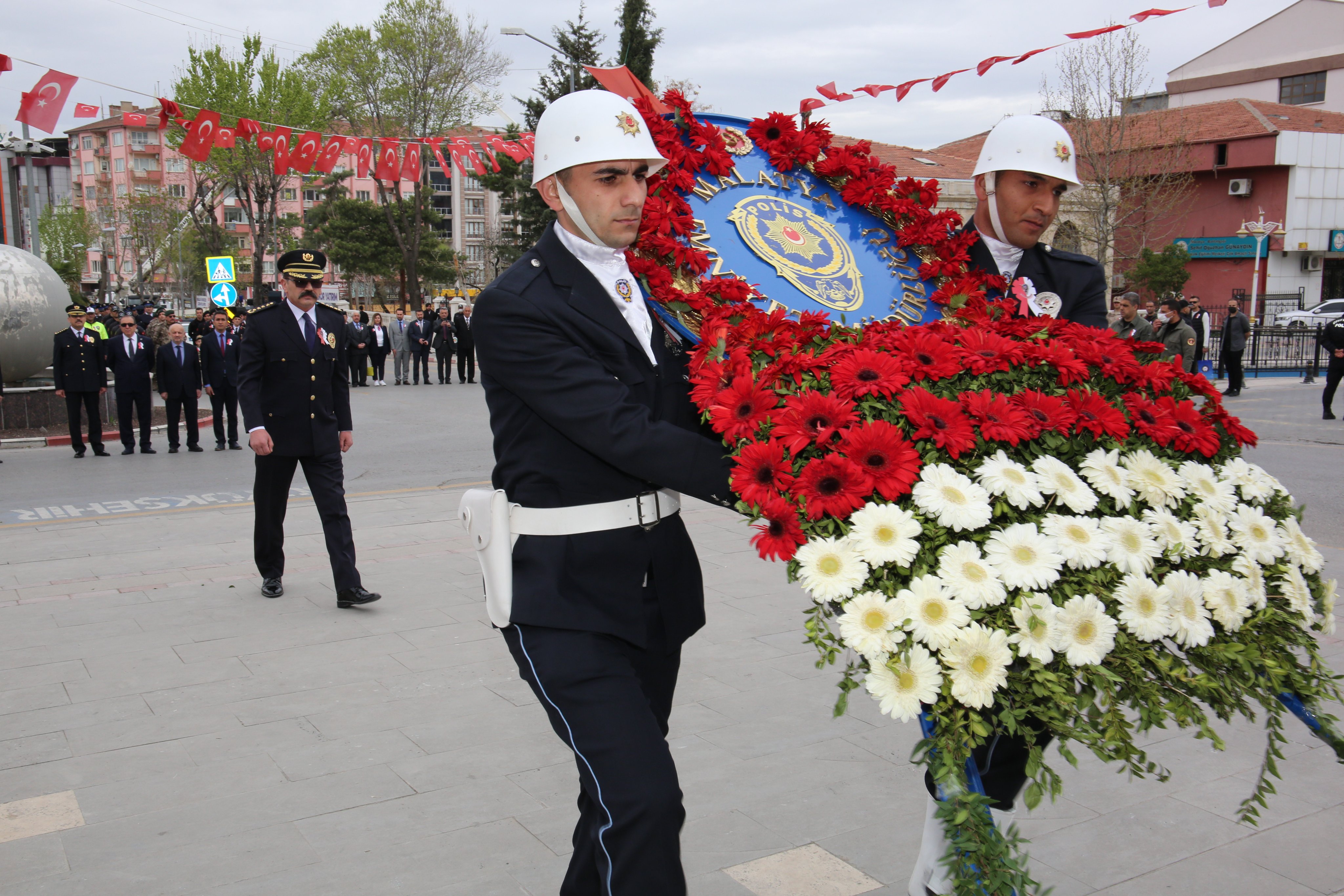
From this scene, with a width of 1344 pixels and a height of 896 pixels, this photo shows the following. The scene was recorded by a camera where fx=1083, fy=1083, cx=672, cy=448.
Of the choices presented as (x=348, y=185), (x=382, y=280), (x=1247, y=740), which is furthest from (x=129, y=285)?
(x=1247, y=740)

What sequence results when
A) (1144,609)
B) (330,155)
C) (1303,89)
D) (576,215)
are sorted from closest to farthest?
(1144,609), (576,215), (330,155), (1303,89)

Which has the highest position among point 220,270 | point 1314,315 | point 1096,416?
point 220,270

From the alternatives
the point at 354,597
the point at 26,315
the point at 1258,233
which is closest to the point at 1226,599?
the point at 354,597

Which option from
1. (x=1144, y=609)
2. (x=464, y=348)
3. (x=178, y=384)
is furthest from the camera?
(x=464, y=348)

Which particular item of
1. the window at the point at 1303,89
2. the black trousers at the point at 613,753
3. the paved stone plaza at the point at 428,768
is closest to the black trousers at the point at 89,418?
the paved stone plaza at the point at 428,768

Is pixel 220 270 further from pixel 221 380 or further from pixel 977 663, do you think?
pixel 977 663

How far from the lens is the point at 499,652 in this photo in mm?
5547

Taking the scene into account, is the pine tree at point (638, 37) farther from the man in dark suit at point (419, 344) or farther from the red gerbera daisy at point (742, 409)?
the red gerbera daisy at point (742, 409)

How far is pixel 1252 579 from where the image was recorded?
223 cm

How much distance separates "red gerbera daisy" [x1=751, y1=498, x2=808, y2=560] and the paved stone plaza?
1.51 meters

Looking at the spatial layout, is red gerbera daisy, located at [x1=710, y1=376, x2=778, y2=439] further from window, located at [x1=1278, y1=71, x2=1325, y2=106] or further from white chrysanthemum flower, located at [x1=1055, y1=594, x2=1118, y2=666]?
window, located at [x1=1278, y1=71, x2=1325, y2=106]

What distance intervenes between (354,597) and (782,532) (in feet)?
15.7

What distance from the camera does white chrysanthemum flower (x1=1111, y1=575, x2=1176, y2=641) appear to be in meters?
2.01

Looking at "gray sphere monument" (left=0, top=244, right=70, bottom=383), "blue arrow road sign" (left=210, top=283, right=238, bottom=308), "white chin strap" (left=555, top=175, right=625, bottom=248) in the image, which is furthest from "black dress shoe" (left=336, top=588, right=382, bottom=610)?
"blue arrow road sign" (left=210, top=283, right=238, bottom=308)
